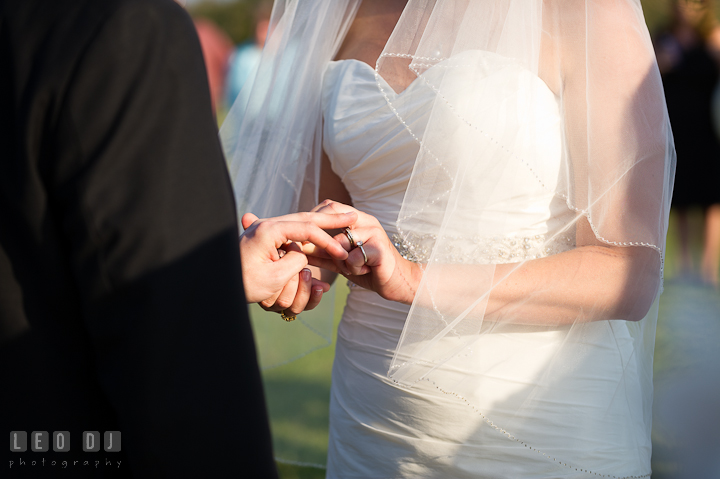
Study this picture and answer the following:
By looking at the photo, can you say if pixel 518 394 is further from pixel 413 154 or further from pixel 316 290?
pixel 413 154

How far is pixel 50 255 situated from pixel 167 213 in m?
0.18

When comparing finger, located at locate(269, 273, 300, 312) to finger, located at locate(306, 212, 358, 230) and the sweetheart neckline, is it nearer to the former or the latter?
finger, located at locate(306, 212, 358, 230)

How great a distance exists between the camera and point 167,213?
0.82 metres

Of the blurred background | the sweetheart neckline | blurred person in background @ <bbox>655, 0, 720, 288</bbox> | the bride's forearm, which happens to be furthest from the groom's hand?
blurred person in background @ <bbox>655, 0, 720, 288</bbox>

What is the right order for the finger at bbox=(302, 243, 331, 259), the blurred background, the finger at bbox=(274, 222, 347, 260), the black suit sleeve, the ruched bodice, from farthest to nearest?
the blurred background, the ruched bodice, the finger at bbox=(302, 243, 331, 259), the finger at bbox=(274, 222, 347, 260), the black suit sleeve

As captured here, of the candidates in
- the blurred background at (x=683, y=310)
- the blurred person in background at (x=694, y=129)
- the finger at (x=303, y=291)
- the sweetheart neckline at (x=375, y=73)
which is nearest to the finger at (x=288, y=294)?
the finger at (x=303, y=291)

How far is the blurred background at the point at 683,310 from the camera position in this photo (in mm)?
2203

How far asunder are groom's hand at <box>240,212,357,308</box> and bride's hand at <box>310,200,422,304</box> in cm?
3

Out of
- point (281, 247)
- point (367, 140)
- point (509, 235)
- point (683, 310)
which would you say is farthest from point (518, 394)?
point (683, 310)

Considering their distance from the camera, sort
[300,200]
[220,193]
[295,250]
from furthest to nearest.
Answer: [300,200]
[295,250]
[220,193]

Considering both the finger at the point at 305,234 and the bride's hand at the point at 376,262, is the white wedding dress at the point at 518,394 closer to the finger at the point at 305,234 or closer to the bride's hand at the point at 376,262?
the bride's hand at the point at 376,262

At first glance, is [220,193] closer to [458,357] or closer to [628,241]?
[458,357]

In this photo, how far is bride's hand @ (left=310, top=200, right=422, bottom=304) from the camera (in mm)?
1554

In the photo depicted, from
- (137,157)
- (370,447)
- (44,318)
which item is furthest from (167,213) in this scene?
(370,447)
